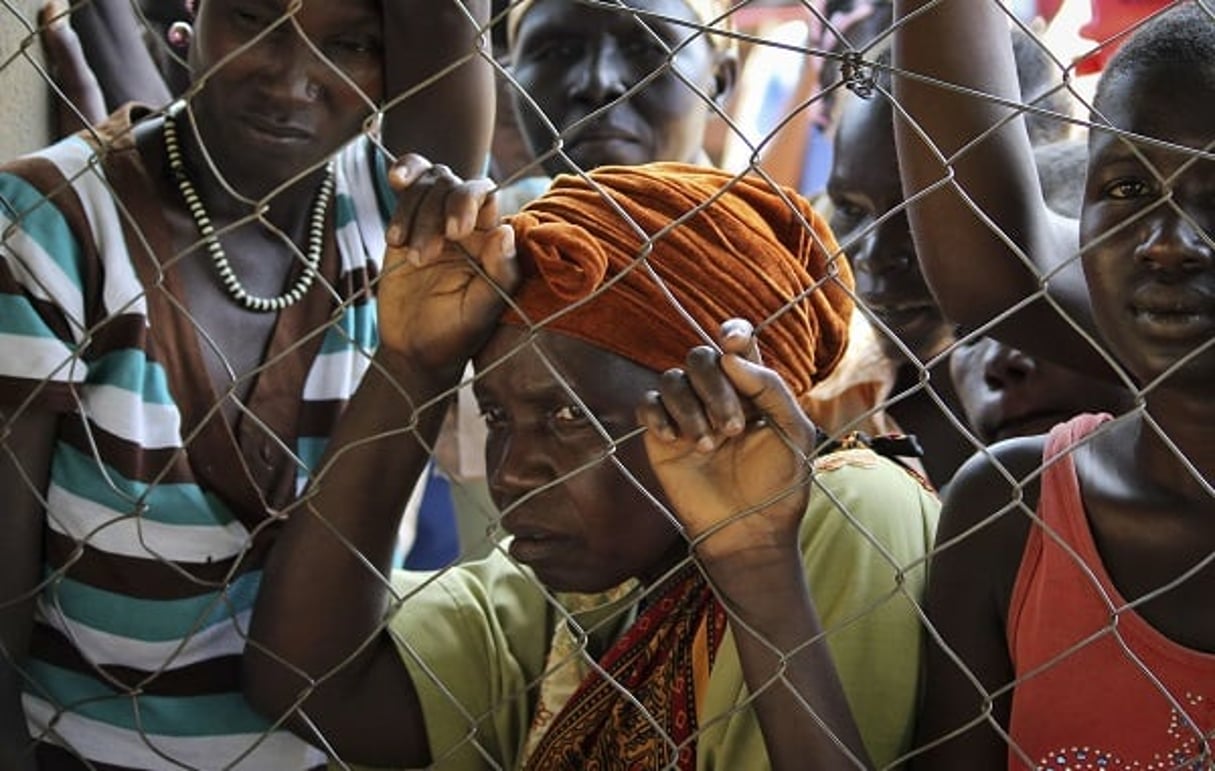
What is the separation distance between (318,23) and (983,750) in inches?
39.1

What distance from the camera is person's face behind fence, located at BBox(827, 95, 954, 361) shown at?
219 centimetres

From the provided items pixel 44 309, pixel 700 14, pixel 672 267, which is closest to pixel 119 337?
pixel 44 309

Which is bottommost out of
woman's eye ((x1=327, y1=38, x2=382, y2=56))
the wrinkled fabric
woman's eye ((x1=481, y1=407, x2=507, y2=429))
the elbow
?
the elbow

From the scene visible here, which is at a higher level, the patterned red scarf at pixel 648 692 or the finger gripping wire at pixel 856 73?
the finger gripping wire at pixel 856 73

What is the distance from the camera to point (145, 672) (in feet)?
5.50

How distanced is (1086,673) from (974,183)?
48 centimetres

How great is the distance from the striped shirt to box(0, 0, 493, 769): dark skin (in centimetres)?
3

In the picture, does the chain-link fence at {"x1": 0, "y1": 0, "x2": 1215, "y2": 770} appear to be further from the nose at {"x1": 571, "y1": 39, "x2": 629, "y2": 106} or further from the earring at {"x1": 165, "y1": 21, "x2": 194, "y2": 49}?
the nose at {"x1": 571, "y1": 39, "x2": 629, "y2": 106}

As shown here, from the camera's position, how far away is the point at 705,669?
1.55 meters

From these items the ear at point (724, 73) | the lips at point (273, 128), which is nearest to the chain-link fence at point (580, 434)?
the lips at point (273, 128)

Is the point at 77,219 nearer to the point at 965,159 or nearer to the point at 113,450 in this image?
the point at 113,450

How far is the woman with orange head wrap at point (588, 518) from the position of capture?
1.50 metres

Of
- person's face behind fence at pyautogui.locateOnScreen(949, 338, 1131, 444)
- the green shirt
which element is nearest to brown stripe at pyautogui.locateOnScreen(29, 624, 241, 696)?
the green shirt

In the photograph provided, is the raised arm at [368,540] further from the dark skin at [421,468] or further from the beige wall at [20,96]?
the beige wall at [20,96]
